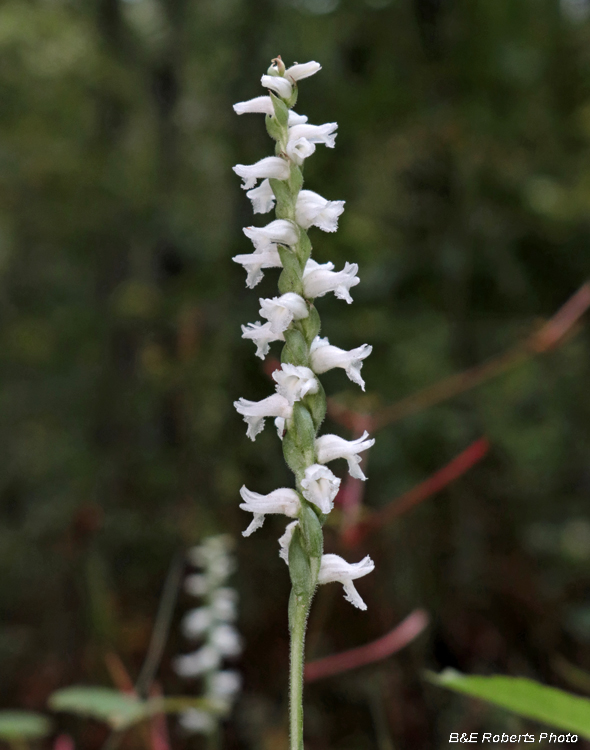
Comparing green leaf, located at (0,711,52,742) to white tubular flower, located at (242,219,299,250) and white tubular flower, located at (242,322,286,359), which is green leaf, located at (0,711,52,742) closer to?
white tubular flower, located at (242,322,286,359)

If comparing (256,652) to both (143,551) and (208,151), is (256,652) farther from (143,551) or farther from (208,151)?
(208,151)

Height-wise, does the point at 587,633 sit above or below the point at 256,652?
below

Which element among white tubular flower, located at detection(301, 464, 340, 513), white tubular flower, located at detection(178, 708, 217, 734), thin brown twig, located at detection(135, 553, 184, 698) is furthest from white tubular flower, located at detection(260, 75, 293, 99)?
white tubular flower, located at detection(178, 708, 217, 734)

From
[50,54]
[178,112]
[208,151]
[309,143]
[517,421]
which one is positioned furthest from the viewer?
[208,151]

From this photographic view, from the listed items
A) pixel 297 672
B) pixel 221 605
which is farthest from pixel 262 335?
pixel 221 605

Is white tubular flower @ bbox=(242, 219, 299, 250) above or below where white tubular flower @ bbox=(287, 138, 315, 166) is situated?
below

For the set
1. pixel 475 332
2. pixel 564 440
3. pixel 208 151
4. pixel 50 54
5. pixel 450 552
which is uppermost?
pixel 208 151

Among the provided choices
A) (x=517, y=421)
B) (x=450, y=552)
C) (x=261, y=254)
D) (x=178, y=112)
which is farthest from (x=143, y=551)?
(x=261, y=254)

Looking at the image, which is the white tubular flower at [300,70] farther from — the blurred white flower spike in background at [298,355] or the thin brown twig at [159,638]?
the thin brown twig at [159,638]
